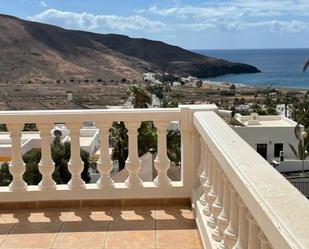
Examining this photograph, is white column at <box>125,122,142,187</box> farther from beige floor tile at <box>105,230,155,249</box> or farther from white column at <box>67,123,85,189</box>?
beige floor tile at <box>105,230,155,249</box>

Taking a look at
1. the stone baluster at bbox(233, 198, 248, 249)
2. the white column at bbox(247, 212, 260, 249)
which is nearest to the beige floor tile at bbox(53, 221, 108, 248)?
the stone baluster at bbox(233, 198, 248, 249)

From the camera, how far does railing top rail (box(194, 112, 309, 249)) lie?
4.21 ft

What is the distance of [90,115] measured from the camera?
3.75 meters

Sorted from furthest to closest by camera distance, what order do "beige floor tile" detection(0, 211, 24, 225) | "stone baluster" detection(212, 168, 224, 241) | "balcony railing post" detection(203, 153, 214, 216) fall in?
"beige floor tile" detection(0, 211, 24, 225), "balcony railing post" detection(203, 153, 214, 216), "stone baluster" detection(212, 168, 224, 241)

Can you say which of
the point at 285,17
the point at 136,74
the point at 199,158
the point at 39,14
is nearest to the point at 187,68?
the point at 136,74

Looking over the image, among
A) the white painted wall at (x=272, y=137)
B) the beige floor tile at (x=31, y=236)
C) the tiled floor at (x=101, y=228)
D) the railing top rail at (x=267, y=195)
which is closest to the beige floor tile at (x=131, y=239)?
the tiled floor at (x=101, y=228)

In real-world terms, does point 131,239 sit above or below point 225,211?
below

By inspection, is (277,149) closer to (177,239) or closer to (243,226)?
(177,239)

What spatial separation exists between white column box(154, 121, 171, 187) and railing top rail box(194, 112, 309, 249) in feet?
4.58

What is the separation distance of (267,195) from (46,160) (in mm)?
2561

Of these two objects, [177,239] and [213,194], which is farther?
[177,239]

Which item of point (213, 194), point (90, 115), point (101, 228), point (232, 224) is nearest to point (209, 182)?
point (213, 194)

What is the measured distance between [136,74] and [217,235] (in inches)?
2904

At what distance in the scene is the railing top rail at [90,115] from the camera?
12.2 feet
